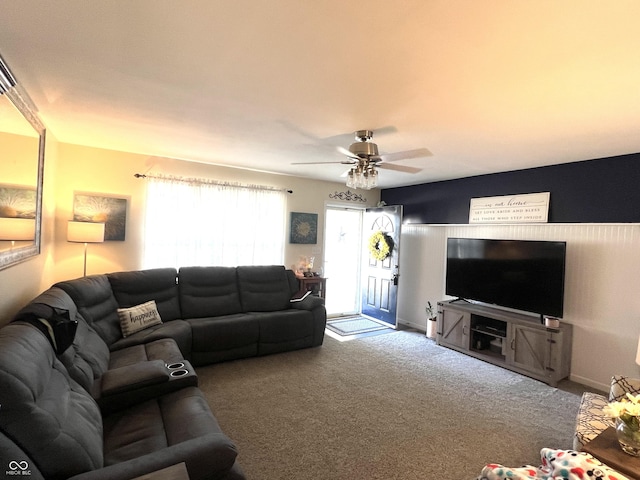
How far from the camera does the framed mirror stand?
1.92 metres

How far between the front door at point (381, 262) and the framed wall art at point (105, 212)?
3842 millimetres

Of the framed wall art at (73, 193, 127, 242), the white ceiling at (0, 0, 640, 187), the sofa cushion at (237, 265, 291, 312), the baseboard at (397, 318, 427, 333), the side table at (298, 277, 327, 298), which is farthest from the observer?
the baseboard at (397, 318, 427, 333)

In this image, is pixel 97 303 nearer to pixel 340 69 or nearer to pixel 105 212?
pixel 105 212

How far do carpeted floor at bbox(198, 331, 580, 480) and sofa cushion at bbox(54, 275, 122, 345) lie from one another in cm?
101

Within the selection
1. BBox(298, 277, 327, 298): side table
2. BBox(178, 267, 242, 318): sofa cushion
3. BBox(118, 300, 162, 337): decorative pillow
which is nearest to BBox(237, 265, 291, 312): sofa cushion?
BBox(178, 267, 242, 318): sofa cushion

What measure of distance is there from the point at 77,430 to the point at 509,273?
169 inches

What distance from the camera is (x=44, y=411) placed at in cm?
123

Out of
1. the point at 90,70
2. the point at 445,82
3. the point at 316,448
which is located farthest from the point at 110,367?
the point at 445,82

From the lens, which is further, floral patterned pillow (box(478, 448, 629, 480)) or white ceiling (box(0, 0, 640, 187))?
white ceiling (box(0, 0, 640, 187))

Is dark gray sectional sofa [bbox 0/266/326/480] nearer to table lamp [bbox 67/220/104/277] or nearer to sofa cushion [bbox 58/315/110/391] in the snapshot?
sofa cushion [bbox 58/315/110/391]

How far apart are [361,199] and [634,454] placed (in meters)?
4.82

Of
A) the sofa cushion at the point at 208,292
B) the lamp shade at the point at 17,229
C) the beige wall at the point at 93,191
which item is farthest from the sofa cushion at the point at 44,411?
the sofa cushion at the point at 208,292

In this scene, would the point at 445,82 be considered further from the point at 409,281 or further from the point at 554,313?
the point at 409,281

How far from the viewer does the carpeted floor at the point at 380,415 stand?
2.14m
